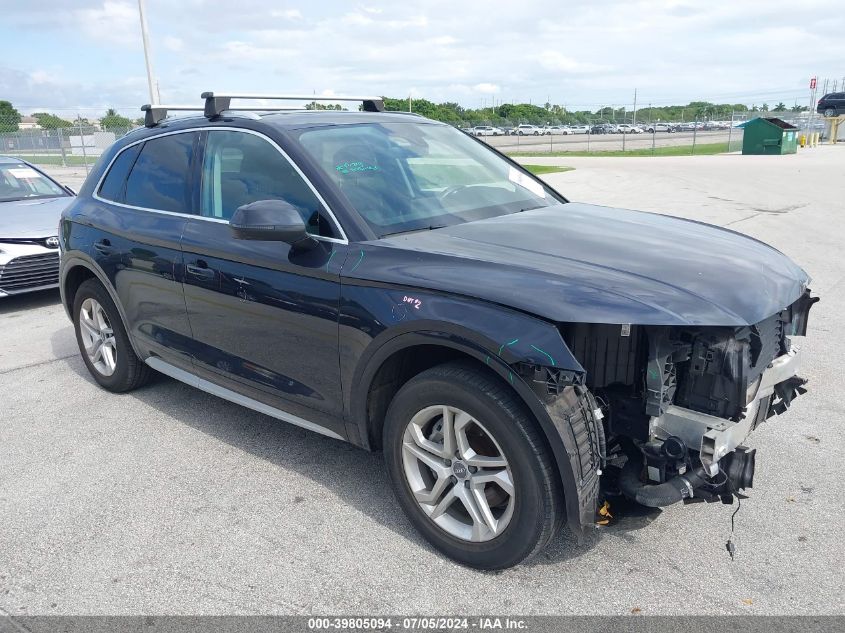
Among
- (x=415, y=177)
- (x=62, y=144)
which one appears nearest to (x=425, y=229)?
(x=415, y=177)

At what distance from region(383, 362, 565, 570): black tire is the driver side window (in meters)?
0.91

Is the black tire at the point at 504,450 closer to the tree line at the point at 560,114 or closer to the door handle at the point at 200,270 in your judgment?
the door handle at the point at 200,270

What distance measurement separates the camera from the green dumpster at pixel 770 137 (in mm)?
31625

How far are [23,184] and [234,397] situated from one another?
703 cm

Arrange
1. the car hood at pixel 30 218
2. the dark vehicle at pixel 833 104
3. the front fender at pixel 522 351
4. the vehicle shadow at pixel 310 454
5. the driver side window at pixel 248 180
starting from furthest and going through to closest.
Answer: the dark vehicle at pixel 833 104 < the car hood at pixel 30 218 < the driver side window at pixel 248 180 < the vehicle shadow at pixel 310 454 < the front fender at pixel 522 351

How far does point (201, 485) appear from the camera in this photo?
3.81 m

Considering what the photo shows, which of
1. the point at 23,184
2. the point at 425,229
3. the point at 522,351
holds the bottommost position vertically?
the point at 522,351

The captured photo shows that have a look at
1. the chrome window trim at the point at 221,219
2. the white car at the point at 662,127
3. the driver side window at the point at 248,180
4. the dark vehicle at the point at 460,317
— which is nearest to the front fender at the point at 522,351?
the dark vehicle at the point at 460,317

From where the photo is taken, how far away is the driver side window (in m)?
3.46

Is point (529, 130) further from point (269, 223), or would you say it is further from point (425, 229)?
point (269, 223)

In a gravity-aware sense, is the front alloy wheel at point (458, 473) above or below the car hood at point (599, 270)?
below

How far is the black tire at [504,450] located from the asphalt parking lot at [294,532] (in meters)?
0.13

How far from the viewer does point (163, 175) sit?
440 centimetres

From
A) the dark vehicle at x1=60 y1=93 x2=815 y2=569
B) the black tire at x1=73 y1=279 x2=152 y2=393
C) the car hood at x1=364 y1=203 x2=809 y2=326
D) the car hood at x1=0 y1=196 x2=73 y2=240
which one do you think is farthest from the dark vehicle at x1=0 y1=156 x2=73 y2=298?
the car hood at x1=364 y1=203 x2=809 y2=326
